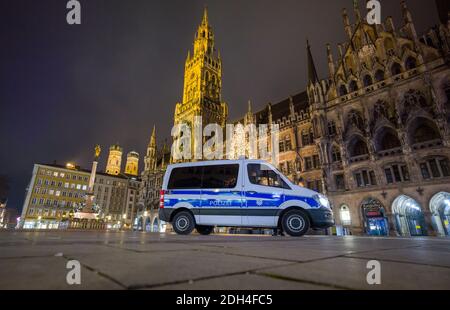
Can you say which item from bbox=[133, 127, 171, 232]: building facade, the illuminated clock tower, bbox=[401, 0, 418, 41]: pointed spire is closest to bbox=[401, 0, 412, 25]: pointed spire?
bbox=[401, 0, 418, 41]: pointed spire

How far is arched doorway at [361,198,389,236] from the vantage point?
21.8 meters

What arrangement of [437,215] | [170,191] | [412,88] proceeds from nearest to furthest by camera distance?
[170,191]
[437,215]
[412,88]

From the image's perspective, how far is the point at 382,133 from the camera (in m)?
24.2

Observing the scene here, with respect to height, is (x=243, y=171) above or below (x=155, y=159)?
below

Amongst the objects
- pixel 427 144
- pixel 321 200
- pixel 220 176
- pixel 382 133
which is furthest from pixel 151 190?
pixel 321 200

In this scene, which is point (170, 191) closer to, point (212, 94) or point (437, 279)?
point (437, 279)

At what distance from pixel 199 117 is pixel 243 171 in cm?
4395

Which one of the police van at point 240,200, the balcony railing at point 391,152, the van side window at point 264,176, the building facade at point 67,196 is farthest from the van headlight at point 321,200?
the building facade at point 67,196

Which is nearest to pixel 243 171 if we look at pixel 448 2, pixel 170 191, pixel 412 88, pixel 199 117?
pixel 170 191

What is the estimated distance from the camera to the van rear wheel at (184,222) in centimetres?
751

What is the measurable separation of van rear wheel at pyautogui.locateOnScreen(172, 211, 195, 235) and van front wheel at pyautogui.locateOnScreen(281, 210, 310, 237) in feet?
9.61

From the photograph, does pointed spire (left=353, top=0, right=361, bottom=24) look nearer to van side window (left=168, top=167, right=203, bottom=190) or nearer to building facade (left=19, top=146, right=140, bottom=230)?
van side window (left=168, top=167, right=203, bottom=190)

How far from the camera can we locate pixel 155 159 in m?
63.4
